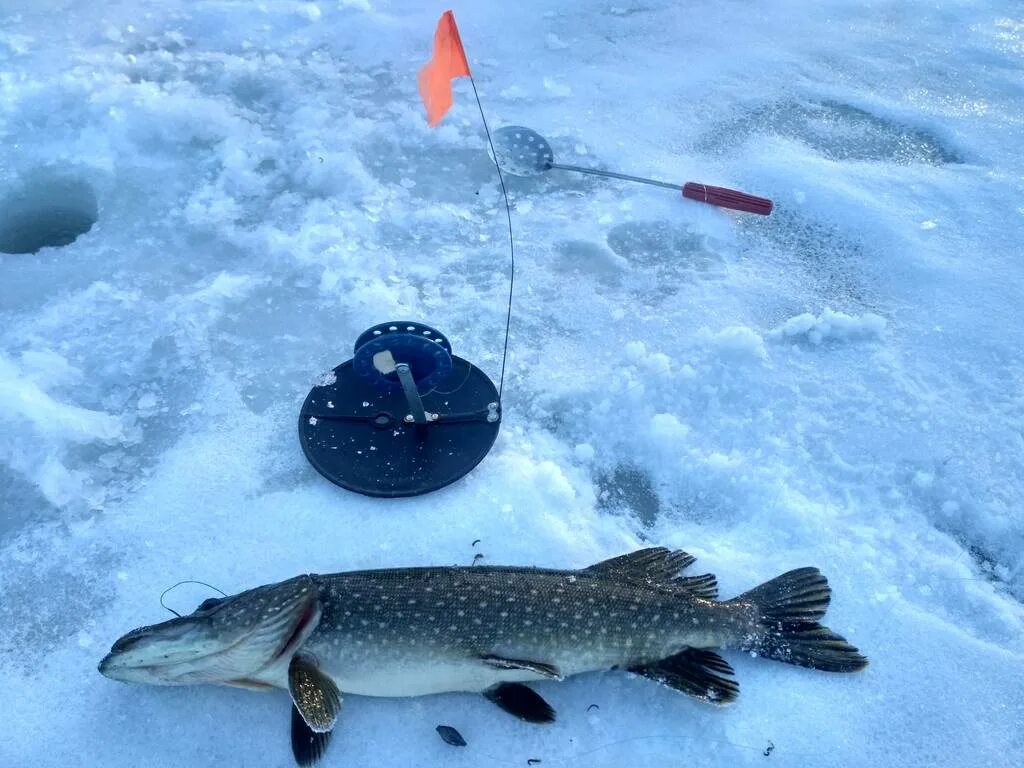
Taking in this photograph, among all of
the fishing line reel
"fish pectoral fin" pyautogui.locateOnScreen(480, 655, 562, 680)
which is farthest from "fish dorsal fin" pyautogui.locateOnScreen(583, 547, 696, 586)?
the fishing line reel

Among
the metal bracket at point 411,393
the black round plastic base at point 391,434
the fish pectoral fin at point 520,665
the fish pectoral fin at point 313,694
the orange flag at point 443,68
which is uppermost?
the orange flag at point 443,68

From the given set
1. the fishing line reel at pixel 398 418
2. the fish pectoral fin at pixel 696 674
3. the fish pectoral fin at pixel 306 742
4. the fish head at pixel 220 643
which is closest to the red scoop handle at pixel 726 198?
the fishing line reel at pixel 398 418

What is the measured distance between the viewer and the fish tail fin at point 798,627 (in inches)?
91.7

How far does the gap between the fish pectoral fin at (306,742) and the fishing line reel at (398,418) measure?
2.63 ft

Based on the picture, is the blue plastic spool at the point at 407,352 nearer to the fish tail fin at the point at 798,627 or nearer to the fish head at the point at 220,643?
the fish head at the point at 220,643

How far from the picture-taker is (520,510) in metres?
2.67

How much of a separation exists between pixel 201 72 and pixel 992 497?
16.1 ft

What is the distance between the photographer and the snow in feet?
7.46

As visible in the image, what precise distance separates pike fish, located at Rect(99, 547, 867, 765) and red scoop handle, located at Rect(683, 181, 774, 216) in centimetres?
227

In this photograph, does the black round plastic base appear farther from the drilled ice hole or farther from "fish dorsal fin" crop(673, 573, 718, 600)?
the drilled ice hole

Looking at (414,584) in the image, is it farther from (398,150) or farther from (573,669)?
(398,150)

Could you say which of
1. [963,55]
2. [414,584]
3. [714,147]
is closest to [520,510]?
[414,584]

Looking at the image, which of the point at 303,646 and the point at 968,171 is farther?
the point at 968,171

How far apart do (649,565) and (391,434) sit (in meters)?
1.08
